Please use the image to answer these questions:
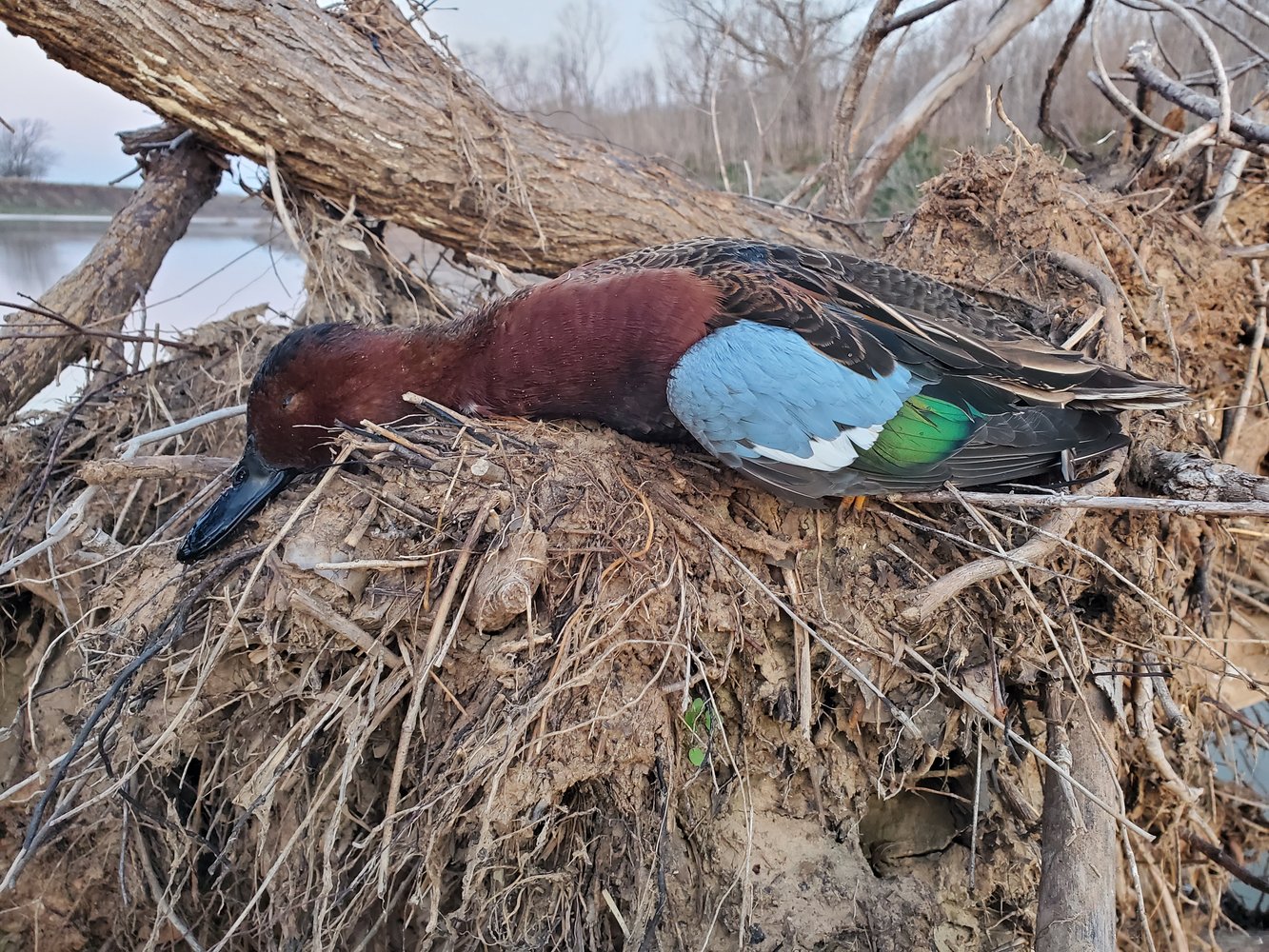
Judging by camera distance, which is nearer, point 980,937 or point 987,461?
point 980,937

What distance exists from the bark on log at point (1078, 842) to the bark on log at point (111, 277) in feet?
9.81

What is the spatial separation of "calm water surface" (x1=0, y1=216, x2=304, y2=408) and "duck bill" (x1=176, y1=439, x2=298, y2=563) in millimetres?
Answer: 1115

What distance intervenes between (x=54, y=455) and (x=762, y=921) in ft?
8.19

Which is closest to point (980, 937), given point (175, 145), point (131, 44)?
point (131, 44)

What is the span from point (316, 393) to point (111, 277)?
1527mm

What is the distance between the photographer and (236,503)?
5.99ft

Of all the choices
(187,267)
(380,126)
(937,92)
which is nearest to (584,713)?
(380,126)

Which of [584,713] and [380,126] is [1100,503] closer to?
[584,713]

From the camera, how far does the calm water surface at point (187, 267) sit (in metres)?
2.91

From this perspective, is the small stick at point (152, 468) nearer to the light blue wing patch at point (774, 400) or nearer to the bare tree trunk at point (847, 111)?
the light blue wing patch at point (774, 400)

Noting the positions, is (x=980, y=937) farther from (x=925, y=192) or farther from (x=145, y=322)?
(x=145, y=322)

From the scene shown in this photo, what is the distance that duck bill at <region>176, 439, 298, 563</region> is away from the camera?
170 cm

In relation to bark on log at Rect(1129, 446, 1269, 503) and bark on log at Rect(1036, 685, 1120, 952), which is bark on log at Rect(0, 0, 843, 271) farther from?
bark on log at Rect(1036, 685, 1120, 952)

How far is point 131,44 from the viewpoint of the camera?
237 cm
